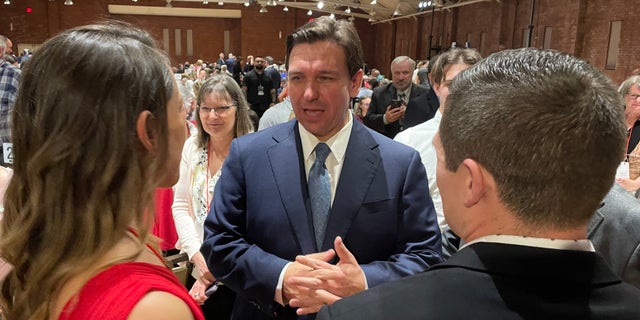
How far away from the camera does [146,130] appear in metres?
0.93

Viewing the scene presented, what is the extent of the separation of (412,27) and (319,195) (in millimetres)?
21305

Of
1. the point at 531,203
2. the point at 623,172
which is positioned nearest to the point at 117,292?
the point at 531,203

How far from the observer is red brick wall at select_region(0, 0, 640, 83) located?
1135cm

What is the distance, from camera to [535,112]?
0.81 meters

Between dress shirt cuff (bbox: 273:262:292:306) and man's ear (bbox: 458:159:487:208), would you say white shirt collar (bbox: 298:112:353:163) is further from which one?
man's ear (bbox: 458:159:487:208)

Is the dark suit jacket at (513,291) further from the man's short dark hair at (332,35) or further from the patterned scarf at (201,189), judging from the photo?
the patterned scarf at (201,189)

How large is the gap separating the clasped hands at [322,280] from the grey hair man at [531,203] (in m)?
0.45

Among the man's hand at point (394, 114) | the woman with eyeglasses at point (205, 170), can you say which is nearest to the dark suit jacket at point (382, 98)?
the man's hand at point (394, 114)

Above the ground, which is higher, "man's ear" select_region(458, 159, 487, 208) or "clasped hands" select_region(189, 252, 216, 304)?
"man's ear" select_region(458, 159, 487, 208)

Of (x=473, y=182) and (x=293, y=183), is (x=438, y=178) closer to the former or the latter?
(x=473, y=182)

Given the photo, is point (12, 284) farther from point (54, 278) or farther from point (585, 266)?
point (585, 266)

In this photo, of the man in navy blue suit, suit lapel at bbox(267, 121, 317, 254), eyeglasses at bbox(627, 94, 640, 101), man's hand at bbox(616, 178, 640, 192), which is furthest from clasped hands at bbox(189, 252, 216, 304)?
eyeglasses at bbox(627, 94, 640, 101)

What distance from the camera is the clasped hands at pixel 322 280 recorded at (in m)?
1.32

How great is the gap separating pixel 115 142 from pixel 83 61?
155 millimetres
